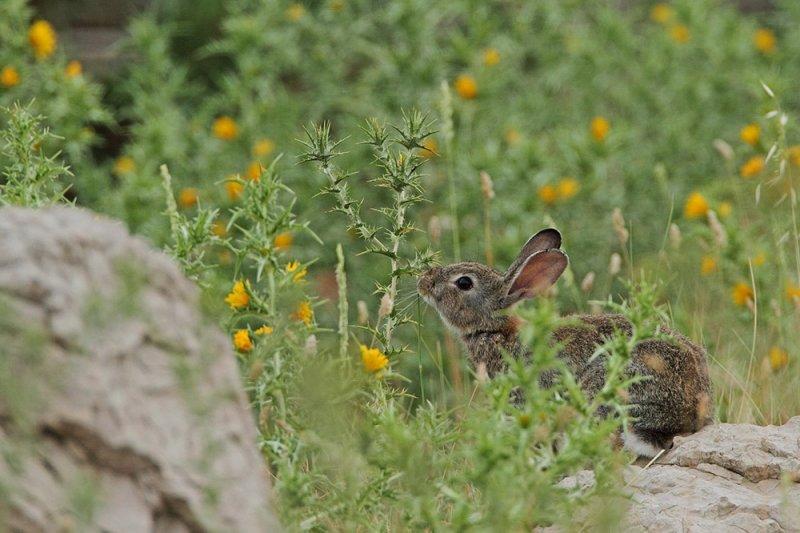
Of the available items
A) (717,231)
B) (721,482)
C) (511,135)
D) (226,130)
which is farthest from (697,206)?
(226,130)

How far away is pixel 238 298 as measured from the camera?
433 cm

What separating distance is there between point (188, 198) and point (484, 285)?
264 centimetres

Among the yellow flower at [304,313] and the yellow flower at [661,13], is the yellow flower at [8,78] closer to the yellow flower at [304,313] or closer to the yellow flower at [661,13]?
the yellow flower at [304,313]

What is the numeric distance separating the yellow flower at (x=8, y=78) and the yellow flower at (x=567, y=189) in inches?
130

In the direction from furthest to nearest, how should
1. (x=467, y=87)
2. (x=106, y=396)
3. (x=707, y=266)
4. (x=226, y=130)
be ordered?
(x=226, y=130) < (x=467, y=87) < (x=707, y=266) < (x=106, y=396)

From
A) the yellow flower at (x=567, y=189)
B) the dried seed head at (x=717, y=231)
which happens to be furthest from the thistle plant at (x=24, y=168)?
the yellow flower at (x=567, y=189)

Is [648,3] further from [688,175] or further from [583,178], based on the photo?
[583,178]

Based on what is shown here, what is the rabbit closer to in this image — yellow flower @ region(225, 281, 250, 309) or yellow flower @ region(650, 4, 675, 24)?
yellow flower @ region(225, 281, 250, 309)


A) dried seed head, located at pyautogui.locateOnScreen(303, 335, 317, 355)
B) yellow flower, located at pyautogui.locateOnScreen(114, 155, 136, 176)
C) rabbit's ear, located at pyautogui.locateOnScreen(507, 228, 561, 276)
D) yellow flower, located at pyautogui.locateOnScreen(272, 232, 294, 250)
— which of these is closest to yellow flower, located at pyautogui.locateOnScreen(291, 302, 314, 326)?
dried seed head, located at pyautogui.locateOnScreen(303, 335, 317, 355)

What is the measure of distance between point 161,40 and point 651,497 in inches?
216

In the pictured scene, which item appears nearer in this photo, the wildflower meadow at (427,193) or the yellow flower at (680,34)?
the wildflower meadow at (427,193)

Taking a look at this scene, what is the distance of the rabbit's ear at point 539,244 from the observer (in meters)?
5.78

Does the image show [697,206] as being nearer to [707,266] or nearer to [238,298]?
[707,266]

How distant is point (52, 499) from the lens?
2.99 m
